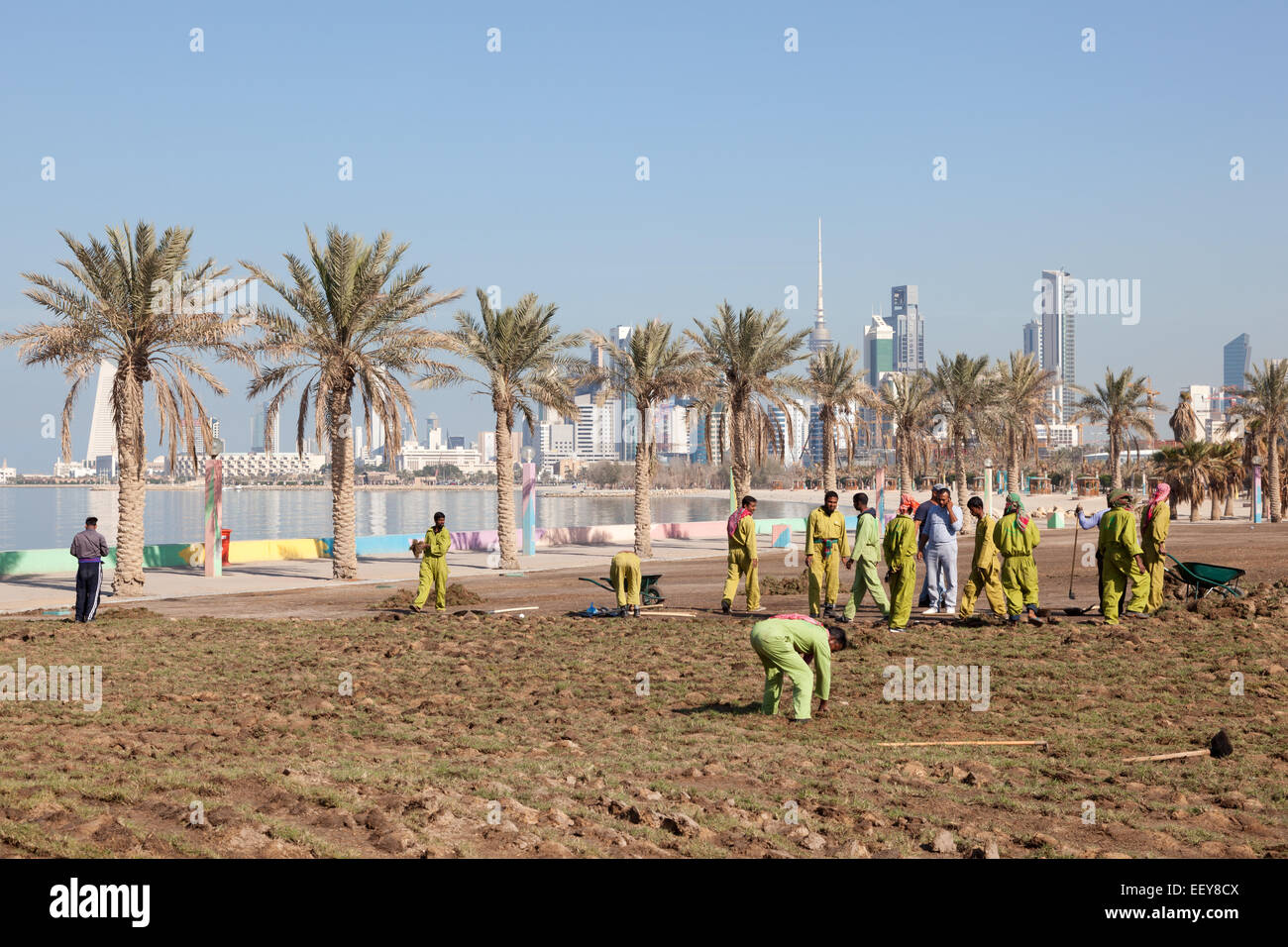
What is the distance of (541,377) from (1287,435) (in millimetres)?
44091

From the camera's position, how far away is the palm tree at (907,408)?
51500mm

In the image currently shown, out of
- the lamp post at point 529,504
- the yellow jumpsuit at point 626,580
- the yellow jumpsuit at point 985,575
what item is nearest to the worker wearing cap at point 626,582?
the yellow jumpsuit at point 626,580

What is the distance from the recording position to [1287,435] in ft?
196

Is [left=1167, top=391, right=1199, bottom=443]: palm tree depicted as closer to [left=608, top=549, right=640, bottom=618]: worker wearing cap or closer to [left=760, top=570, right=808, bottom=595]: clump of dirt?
[left=760, top=570, right=808, bottom=595]: clump of dirt

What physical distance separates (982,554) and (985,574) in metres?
0.29

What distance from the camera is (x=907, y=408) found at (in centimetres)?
5197

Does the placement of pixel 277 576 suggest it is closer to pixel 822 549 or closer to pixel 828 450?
pixel 822 549

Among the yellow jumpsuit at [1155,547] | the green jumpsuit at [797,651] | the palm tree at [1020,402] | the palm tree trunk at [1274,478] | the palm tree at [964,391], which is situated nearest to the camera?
the green jumpsuit at [797,651]

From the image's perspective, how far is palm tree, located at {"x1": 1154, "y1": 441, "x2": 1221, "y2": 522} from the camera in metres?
58.6

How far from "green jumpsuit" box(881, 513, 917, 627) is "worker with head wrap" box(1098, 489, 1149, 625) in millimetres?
2444

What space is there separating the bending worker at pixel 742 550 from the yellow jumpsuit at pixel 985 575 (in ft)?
10.1

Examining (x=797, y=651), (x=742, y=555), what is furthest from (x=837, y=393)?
(x=797, y=651)

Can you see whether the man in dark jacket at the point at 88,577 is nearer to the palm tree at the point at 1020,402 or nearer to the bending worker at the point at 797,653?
the bending worker at the point at 797,653

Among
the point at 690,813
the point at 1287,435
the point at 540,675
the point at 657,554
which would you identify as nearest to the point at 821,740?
the point at 690,813
